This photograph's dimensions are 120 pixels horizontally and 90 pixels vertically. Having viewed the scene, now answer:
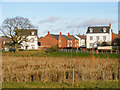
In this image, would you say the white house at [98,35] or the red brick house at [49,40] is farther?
the red brick house at [49,40]

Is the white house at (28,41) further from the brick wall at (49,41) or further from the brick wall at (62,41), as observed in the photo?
the brick wall at (62,41)

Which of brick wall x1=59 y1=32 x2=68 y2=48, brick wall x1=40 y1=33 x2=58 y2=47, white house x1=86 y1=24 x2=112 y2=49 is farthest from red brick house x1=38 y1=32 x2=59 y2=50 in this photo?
white house x1=86 y1=24 x2=112 y2=49

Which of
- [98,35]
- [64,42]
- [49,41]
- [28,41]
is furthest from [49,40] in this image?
[28,41]

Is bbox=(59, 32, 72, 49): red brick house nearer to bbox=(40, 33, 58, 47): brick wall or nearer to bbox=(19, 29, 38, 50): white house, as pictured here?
bbox=(40, 33, 58, 47): brick wall

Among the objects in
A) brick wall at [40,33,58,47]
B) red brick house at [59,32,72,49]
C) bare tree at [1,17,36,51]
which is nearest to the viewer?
bare tree at [1,17,36,51]

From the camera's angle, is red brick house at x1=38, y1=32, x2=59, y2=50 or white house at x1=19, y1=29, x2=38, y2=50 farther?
red brick house at x1=38, y1=32, x2=59, y2=50

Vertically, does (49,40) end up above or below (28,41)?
above

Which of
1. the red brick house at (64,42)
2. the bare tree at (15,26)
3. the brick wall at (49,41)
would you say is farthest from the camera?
the brick wall at (49,41)

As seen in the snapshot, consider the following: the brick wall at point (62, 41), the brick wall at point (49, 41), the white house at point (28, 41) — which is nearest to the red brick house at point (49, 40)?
the brick wall at point (49, 41)

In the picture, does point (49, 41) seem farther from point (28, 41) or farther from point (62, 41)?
point (28, 41)

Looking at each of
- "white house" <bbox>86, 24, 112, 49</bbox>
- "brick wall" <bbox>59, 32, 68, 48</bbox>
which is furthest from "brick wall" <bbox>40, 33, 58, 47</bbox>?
"white house" <bbox>86, 24, 112, 49</bbox>

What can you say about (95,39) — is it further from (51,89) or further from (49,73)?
(51,89)

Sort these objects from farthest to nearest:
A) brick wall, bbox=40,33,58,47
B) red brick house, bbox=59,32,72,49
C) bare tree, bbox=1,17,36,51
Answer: brick wall, bbox=40,33,58,47
red brick house, bbox=59,32,72,49
bare tree, bbox=1,17,36,51

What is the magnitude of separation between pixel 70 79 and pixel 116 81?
9.31ft
